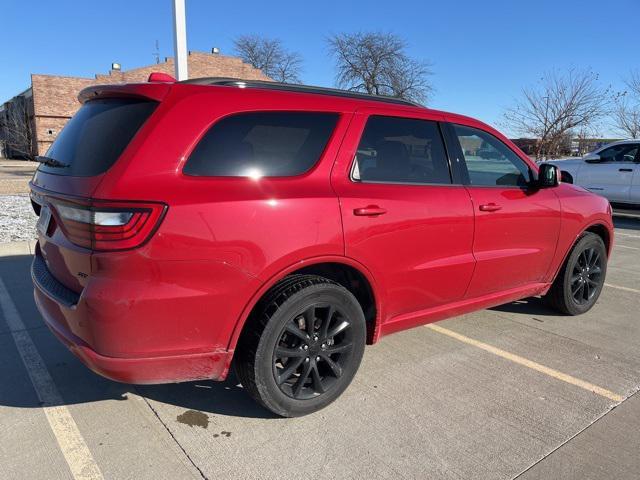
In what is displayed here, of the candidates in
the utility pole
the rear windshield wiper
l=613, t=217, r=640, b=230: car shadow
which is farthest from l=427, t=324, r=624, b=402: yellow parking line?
l=613, t=217, r=640, b=230: car shadow

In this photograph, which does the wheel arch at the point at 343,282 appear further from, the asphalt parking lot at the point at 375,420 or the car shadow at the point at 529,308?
the car shadow at the point at 529,308

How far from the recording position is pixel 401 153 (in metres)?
3.37

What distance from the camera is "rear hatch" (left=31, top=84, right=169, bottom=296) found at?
7.47 ft

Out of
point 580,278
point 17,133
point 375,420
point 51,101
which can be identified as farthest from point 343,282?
point 51,101

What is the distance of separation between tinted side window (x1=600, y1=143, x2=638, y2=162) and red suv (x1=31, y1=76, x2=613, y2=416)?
10029 mm

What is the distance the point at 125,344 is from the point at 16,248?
5943mm

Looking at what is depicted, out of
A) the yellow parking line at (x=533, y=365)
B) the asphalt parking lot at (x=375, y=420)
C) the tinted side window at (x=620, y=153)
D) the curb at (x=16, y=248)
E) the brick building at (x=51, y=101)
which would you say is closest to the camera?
the asphalt parking lot at (x=375, y=420)

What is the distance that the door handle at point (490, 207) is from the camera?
11.9 ft

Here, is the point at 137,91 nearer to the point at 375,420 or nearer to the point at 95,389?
the point at 95,389

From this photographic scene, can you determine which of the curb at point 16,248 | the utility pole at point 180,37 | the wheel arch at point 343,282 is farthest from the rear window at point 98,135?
the utility pole at point 180,37

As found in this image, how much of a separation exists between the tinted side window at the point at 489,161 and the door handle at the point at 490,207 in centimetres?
19

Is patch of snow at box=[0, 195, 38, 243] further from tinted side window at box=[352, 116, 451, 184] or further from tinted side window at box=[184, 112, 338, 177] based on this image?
tinted side window at box=[352, 116, 451, 184]

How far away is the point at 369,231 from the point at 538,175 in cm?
198

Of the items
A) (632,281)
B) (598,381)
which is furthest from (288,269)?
(632,281)
